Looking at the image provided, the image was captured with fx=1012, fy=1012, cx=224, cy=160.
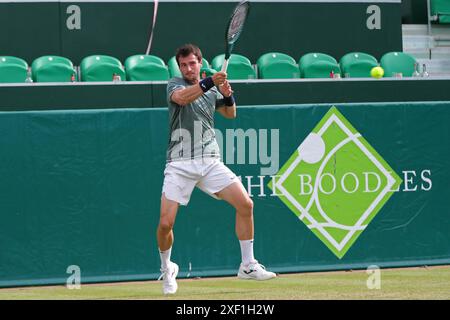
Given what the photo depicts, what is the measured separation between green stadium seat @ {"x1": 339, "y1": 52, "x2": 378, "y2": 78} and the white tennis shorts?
5354mm

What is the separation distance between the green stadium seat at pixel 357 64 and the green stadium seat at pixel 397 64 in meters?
0.16

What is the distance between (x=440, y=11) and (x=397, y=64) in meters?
2.84

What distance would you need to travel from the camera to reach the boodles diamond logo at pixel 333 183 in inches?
377

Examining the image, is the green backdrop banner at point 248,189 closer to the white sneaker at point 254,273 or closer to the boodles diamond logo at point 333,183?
the boodles diamond logo at point 333,183

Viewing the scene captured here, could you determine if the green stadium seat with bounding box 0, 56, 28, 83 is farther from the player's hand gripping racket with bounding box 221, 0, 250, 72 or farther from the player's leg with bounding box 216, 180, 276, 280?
the player's leg with bounding box 216, 180, 276, 280

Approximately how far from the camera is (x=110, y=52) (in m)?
13.4

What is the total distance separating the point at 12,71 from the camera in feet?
37.6

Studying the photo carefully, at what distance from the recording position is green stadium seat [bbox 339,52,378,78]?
1278cm

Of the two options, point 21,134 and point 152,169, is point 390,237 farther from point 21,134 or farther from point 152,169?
point 21,134

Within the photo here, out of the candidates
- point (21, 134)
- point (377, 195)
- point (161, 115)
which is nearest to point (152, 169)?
point (161, 115)

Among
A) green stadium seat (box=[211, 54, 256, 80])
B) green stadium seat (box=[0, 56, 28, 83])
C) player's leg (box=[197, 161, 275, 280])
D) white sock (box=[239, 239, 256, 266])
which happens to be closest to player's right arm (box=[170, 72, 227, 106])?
player's leg (box=[197, 161, 275, 280])

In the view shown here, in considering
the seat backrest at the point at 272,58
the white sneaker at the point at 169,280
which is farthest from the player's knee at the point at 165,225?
the seat backrest at the point at 272,58

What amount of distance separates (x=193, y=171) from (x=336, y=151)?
7.92 feet

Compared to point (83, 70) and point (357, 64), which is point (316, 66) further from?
point (83, 70)
